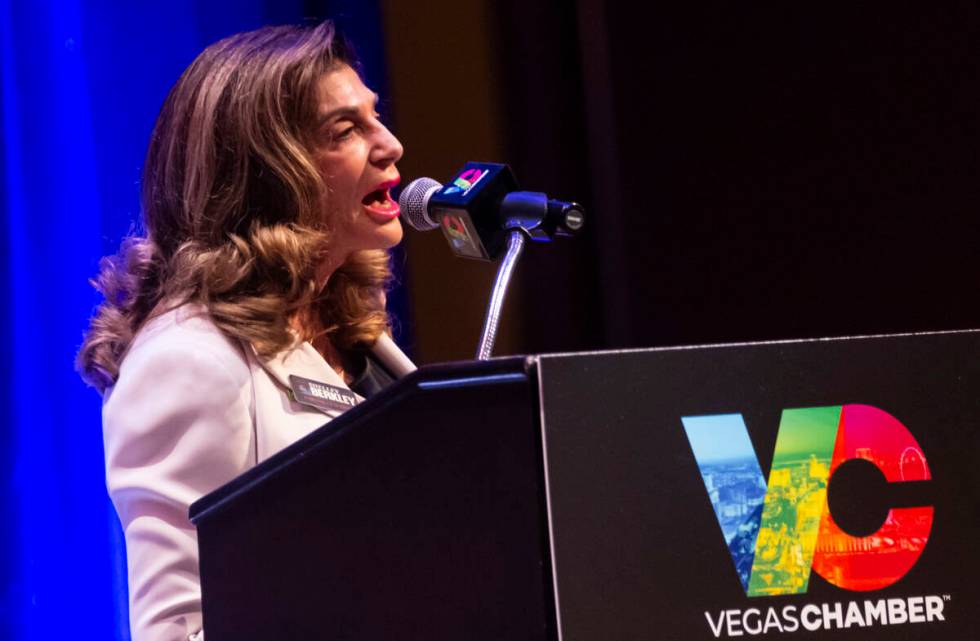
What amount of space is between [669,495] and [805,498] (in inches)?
3.4

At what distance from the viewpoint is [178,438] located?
4.28 feet

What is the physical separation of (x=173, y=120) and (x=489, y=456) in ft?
3.68

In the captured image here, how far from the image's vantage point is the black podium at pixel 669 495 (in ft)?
2.29

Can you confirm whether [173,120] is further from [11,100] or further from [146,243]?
[11,100]

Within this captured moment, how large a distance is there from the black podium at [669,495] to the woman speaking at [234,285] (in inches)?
22.2

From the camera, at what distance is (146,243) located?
1687 millimetres

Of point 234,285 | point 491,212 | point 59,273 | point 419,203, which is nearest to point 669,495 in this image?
point 491,212

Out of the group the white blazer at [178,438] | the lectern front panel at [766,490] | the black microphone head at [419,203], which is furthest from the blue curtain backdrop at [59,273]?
the lectern front panel at [766,490]

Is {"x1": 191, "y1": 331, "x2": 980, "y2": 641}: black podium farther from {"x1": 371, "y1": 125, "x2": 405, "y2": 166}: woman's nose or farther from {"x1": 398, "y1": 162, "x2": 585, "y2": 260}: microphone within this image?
{"x1": 371, "y1": 125, "x2": 405, "y2": 166}: woman's nose

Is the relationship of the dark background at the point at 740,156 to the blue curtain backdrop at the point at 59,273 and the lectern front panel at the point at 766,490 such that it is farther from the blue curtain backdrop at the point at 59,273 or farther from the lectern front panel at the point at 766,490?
the lectern front panel at the point at 766,490

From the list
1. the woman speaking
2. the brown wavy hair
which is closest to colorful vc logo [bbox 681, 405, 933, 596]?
the woman speaking

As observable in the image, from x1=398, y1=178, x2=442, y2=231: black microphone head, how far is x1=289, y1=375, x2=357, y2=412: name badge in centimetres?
23

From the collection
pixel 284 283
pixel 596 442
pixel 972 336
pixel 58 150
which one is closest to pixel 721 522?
pixel 596 442

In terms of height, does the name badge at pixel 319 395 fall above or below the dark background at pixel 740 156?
below
